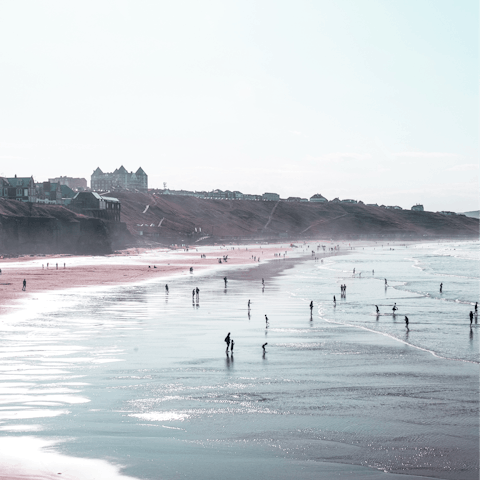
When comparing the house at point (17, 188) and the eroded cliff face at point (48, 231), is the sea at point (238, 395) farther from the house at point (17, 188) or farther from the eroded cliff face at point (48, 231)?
the house at point (17, 188)

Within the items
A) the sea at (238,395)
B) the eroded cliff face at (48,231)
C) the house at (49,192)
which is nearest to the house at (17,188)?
the house at (49,192)

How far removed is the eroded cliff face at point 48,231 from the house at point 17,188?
8.25 m

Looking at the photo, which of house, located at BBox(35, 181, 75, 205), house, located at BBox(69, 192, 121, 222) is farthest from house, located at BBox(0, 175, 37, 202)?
house, located at BBox(69, 192, 121, 222)

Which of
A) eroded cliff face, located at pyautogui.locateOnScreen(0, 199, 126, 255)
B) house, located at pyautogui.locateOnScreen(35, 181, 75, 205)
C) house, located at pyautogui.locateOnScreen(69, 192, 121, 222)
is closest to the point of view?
eroded cliff face, located at pyautogui.locateOnScreen(0, 199, 126, 255)

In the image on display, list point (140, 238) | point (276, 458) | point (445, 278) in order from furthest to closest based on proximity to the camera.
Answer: point (140, 238)
point (445, 278)
point (276, 458)

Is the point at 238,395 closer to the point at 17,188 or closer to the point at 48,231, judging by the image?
the point at 48,231

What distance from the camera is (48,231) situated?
4358 inches

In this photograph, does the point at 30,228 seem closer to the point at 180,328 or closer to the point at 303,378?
the point at 180,328

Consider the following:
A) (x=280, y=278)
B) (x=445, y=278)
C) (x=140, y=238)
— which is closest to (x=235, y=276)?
(x=280, y=278)

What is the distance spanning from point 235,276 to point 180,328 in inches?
1524

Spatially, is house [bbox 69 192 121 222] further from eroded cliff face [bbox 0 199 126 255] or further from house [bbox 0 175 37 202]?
house [bbox 0 175 37 202]

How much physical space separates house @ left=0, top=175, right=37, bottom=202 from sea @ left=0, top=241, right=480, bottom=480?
90578 millimetres

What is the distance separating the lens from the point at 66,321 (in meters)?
34.6

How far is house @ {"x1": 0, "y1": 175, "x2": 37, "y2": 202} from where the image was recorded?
122688 millimetres
